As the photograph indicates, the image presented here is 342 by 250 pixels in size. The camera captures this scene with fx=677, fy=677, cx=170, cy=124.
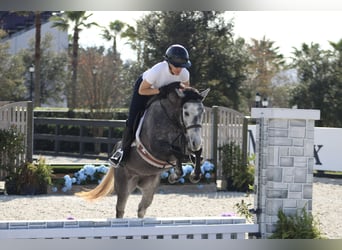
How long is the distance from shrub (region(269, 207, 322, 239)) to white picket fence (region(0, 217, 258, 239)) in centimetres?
25

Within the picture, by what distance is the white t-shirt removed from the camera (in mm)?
5660

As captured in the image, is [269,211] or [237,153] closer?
[269,211]

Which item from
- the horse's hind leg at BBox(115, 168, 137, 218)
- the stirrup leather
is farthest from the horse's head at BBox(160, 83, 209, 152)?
the horse's hind leg at BBox(115, 168, 137, 218)

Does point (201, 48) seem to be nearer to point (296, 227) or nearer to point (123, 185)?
point (123, 185)

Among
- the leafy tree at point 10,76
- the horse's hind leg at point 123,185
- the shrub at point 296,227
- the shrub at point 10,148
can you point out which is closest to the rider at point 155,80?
the horse's hind leg at point 123,185

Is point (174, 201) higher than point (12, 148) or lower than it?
lower

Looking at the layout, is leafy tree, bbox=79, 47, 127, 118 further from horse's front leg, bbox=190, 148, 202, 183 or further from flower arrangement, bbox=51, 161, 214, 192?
horse's front leg, bbox=190, 148, 202, 183

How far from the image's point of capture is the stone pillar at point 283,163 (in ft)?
17.6

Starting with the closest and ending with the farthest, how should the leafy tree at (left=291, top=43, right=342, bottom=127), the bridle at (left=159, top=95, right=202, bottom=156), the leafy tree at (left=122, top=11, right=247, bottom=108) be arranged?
the bridle at (left=159, top=95, right=202, bottom=156) < the leafy tree at (left=291, top=43, right=342, bottom=127) < the leafy tree at (left=122, top=11, right=247, bottom=108)

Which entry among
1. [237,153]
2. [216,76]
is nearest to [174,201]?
[237,153]

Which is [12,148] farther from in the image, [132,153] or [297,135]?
[297,135]

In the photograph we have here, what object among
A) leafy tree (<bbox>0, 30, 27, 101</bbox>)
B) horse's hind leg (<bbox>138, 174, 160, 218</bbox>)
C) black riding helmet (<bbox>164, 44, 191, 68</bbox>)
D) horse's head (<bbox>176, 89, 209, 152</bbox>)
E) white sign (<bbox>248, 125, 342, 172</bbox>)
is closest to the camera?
horse's head (<bbox>176, 89, 209, 152</bbox>)

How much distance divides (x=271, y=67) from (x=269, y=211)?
32107 mm

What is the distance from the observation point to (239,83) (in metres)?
25.6
